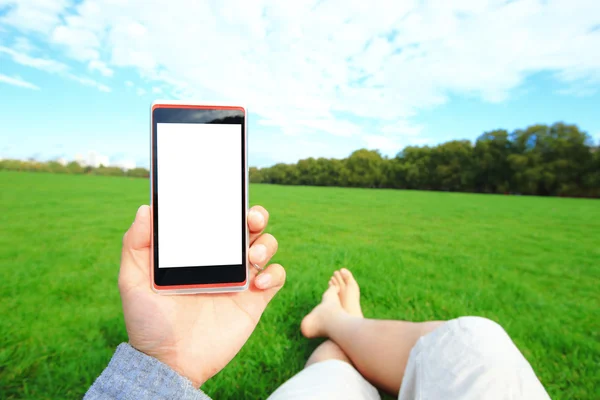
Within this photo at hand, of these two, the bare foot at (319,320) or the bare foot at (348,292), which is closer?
the bare foot at (319,320)

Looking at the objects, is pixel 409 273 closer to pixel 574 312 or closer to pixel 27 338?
pixel 574 312

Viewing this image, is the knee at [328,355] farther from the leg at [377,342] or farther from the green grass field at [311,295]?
the green grass field at [311,295]

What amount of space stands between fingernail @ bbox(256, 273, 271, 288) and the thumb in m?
0.36

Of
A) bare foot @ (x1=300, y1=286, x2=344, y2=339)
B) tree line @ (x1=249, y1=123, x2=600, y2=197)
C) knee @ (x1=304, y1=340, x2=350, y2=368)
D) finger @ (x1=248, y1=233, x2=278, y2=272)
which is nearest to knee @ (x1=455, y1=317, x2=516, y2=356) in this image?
knee @ (x1=304, y1=340, x2=350, y2=368)

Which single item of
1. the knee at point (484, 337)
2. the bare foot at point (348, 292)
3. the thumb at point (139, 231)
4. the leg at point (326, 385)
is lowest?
the bare foot at point (348, 292)

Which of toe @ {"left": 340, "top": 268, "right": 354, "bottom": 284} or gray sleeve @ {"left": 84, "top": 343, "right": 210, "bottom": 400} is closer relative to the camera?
gray sleeve @ {"left": 84, "top": 343, "right": 210, "bottom": 400}

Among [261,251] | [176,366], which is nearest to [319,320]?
[261,251]

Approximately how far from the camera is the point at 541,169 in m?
33.5

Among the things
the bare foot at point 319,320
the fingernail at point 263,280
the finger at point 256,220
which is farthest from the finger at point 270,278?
the bare foot at point 319,320

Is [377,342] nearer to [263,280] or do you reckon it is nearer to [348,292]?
[263,280]

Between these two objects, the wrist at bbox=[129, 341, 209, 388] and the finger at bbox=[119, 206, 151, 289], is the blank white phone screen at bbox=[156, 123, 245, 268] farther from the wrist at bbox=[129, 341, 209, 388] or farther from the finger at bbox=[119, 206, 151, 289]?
the wrist at bbox=[129, 341, 209, 388]

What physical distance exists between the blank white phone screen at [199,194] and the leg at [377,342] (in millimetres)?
890

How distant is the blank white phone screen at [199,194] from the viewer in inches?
42.6

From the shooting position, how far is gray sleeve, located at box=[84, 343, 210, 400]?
2.65 feet
